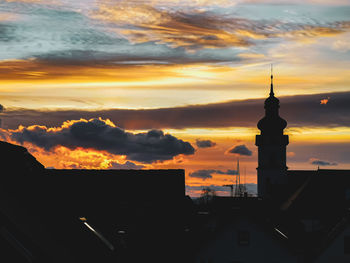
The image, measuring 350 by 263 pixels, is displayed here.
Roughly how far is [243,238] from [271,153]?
60589 millimetres

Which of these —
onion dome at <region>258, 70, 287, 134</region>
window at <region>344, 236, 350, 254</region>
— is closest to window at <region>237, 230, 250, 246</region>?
window at <region>344, 236, 350, 254</region>

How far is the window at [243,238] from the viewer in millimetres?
57459

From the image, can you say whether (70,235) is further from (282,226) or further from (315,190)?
(315,190)

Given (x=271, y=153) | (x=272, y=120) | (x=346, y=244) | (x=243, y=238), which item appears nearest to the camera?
(x=243, y=238)

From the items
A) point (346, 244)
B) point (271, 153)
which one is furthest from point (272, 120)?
point (346, 244)

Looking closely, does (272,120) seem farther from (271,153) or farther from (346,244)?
(346,244)

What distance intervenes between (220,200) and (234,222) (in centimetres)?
2003

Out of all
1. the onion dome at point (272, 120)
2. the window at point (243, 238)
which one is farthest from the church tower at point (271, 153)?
the window at point (243, 238)

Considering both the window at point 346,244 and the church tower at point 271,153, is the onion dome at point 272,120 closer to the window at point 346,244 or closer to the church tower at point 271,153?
the church tower at point 271,153

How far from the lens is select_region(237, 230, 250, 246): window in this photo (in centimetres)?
5746

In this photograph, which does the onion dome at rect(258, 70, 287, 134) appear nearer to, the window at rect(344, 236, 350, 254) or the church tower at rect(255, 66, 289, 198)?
the church tower at rect(255, 66, 289, 198)

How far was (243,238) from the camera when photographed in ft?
189

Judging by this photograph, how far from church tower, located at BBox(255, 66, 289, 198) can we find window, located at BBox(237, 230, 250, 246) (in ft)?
181

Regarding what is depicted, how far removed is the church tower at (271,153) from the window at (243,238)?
5527 centimetres
